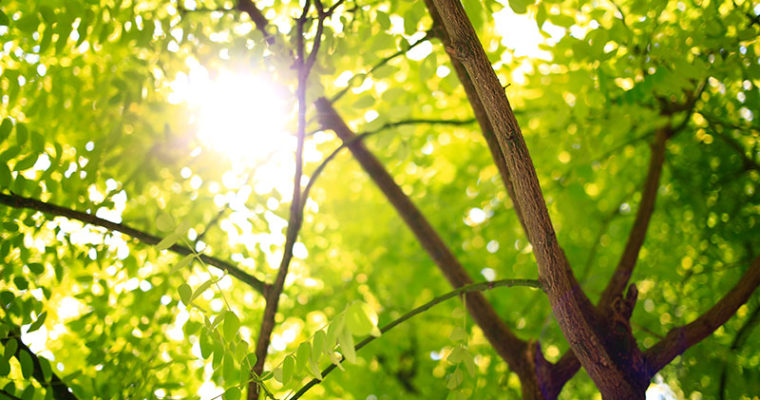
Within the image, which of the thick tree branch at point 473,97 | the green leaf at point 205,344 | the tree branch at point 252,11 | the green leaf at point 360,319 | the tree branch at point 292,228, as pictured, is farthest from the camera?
the tree branch at point 252,11

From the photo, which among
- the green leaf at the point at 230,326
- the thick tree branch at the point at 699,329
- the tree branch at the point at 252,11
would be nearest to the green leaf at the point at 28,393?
the green leaf at the point at 230,326

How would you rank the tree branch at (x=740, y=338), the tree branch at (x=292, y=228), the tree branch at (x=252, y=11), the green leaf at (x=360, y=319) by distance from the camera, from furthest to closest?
the tree branch at (x=740, y=338) → the tree branch at (x=252, y=11) → the tree branch at (x=292, y=228) → the green leaf at (x=360, y=319)

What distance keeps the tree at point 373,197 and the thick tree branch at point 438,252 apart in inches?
0.4

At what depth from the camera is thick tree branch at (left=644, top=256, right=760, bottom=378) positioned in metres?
1.93

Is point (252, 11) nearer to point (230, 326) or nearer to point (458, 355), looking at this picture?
point (230, 326)

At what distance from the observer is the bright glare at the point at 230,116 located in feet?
7.82

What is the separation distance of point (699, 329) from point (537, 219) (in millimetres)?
977

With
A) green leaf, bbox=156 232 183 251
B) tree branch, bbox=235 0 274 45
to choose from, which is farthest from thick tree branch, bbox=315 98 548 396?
green leaf, bbox=156 232 183 251

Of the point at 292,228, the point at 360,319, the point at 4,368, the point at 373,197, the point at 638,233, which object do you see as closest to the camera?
the point at 360,319

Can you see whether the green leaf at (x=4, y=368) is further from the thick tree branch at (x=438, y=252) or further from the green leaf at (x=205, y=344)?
the thick tree branch at (x=438, y=252)

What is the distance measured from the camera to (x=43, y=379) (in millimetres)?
1896

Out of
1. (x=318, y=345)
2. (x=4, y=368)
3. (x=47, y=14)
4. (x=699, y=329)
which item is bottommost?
(x=699, y=329)

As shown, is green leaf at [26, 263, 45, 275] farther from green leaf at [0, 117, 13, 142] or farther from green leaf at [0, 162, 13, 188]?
green leaf at [0, 117, 13, 142]

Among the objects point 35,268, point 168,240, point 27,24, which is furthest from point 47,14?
point 168,240
